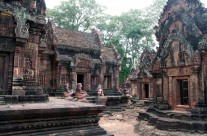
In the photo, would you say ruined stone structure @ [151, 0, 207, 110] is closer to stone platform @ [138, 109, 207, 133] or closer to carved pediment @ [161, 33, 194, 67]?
carved pediment @ [161, 33, 194, 67]

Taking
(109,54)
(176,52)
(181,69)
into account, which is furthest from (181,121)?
(109,54)

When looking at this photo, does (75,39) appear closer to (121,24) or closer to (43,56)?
(43,56)

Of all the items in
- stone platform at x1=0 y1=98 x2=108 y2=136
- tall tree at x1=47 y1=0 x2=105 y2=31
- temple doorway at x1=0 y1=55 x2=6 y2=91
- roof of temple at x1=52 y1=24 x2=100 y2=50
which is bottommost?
stone platform at x1=0 y1=98 x2=108 y2=136

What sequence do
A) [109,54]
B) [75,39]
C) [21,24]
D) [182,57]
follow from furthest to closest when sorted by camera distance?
1. [109,54]
2. [75,39]
3. [182,57]
4. [21,24]

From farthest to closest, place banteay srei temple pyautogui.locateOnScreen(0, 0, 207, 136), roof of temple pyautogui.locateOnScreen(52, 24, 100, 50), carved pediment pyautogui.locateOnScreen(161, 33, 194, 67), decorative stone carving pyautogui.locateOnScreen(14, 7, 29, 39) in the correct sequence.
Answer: roof of temple pyautogui.locateOnScreen(52, 24, 100, 50) → carved pediment pyautogui.locateOnScreen(161, 33, 194, 67) → decorative stone carving pyautogui.locateOnScreen(14, 7, 29, 39) → banteay srei temple pyautogui.locateOnScreen(0, 0, 207, 136)

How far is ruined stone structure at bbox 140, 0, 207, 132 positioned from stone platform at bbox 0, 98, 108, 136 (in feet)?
17.7

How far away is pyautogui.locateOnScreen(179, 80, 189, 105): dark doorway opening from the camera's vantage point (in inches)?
433

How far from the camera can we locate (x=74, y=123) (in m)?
5.18

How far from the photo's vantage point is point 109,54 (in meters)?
25.4

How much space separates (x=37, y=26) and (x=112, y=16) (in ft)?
106

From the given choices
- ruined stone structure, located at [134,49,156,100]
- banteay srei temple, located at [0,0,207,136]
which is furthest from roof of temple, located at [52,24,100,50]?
ruined stone structure, located at [134,49,156,100]

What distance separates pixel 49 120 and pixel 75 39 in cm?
1747

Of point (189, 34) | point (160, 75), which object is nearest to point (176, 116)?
point (160, 75)

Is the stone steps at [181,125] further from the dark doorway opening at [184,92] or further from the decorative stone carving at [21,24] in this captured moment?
the decorative stone carving at [21,24]
